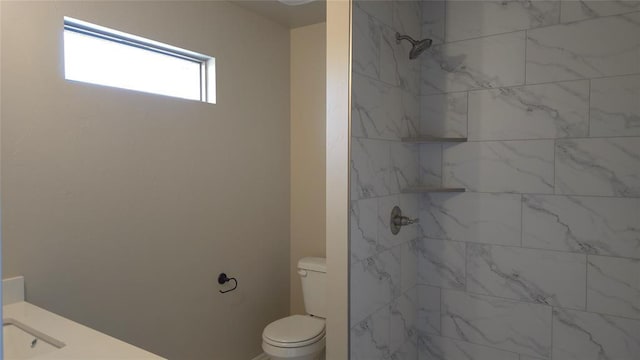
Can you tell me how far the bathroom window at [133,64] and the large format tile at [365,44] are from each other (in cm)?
107

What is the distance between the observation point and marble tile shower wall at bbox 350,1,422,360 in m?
1.87

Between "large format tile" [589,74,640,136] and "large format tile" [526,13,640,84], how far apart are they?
50 millimetres

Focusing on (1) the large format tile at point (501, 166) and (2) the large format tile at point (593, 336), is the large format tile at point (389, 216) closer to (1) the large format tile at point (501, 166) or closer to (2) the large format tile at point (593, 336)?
(1) the large format tile at point (501, 166)

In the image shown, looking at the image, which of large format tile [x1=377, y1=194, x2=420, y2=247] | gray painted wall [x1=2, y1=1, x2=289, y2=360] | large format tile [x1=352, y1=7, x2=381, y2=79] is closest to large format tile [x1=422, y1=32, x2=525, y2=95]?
large format tile [x1=352, y1=7, x2=381, y2=79]

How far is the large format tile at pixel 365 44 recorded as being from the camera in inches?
72.1

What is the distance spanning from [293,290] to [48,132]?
2.00 m

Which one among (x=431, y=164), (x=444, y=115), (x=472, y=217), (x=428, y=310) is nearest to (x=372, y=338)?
(x=428, y=310)

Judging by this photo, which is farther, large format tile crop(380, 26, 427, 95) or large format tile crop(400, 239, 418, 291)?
large format tile crop(400, 239, 418, 291)

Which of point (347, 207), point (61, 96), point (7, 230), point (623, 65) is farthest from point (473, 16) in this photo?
point (7, 230)

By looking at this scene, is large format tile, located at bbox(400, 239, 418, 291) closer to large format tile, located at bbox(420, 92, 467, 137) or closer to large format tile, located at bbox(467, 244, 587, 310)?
large format tile, located at bbox(467, 244, 587, 310)

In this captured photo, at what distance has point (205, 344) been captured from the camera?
2.50 meters

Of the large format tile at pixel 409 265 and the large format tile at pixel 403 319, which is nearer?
the large format tile at pixel 403 319

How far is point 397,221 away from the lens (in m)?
2.19

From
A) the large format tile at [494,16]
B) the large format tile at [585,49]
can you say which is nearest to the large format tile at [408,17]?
the large format tile at [494,16]
